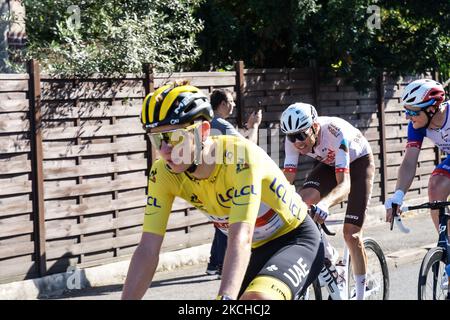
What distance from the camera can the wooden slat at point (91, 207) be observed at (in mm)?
9961

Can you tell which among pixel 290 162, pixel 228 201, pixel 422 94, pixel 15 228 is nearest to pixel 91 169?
pixel 15 228

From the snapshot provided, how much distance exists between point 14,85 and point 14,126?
1.38ft

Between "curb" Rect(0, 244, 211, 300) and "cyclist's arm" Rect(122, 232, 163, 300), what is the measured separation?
16.1ft

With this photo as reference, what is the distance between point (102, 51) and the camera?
10695 millimetres

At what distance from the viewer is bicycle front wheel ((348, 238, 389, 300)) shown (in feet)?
25.5

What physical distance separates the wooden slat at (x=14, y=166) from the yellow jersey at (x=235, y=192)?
15.4ft

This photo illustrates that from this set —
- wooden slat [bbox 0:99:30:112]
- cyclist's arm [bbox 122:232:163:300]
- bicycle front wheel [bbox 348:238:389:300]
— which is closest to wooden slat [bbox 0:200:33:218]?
wooden slat [bbox 0:99:30:112]

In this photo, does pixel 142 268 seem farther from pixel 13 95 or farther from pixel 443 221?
pixel 13 95

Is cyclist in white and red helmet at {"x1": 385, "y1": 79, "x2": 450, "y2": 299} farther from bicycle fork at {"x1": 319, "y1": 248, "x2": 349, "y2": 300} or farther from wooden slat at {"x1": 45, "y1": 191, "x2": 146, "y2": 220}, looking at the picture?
wooden slat at {"x1": 45, "y1": 191, "x2": 146, "y2": 220}

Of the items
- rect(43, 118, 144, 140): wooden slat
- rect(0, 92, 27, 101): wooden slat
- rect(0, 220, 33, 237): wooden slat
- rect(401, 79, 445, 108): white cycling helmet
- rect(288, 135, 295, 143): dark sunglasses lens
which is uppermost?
rect(0, 92, 27, 101): wooden slat

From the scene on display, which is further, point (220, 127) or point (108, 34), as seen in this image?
point (108, 34)

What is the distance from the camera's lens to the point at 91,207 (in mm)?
10398

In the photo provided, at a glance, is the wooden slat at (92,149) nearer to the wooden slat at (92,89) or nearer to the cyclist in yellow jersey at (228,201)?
the wooden slat at (92,89)

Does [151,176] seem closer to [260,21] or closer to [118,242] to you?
[118,242]
